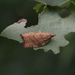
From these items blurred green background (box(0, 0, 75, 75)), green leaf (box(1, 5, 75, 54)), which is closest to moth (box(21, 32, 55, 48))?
green leaf (box(1, 5, 75, 54))

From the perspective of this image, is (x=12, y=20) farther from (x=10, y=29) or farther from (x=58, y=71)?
(x=10, y=29)

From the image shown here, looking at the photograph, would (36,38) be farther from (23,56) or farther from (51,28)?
(23,56)

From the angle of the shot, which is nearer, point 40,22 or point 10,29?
point 10,29

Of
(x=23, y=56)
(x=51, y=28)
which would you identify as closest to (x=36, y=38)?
(x=51, y=28)

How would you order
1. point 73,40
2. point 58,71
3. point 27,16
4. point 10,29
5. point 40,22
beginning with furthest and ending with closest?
point 27,16, point 58,71, point 73,40, point 40,22, point 10,29

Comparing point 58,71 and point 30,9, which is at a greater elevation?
point 30,9

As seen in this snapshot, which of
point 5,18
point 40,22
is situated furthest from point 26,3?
point 40,22

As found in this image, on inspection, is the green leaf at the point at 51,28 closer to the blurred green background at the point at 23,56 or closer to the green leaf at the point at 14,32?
the green leaf at the point at 14,32
